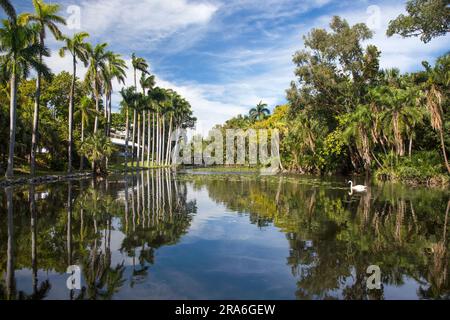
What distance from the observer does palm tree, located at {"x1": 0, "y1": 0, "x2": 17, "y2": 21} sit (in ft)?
94.7

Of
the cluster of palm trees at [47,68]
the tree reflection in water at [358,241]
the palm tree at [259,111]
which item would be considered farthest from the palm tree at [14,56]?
the palm tree at [259,111]

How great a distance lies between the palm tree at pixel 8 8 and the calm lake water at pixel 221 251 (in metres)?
17.7

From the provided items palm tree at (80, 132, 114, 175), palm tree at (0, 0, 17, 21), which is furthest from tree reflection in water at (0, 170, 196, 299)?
palm tree at (80, 132, 114, 175)

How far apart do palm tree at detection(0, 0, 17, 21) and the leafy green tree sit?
33634 mm

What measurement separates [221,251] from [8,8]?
1116 inches

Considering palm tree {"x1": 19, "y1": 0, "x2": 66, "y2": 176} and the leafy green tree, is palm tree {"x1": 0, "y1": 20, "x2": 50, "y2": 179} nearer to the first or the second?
palm tree {"x1": 19, "y1": 0, "x2": 66, "y2": 176}

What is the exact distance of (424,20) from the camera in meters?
34.8

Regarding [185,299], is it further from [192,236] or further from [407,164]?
[407,164]

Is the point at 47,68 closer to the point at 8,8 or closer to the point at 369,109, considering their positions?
the point at 8,8

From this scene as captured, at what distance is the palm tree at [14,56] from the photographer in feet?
99.4

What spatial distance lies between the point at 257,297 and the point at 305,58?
44752mm

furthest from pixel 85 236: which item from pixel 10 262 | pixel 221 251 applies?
pixel 221 251
